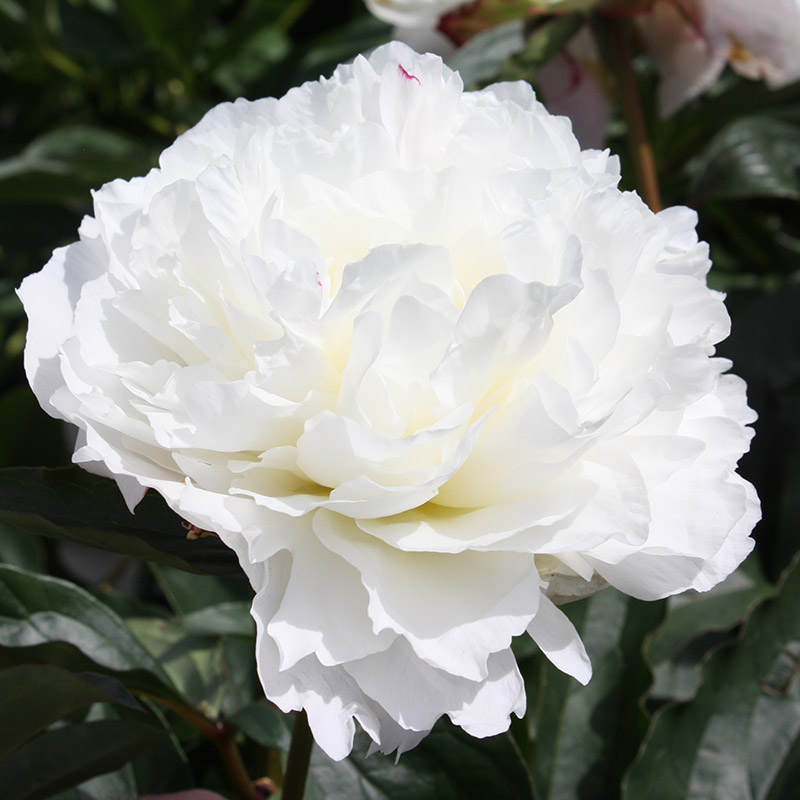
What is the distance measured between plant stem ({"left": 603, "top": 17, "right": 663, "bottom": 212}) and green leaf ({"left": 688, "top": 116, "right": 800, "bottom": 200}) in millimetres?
104

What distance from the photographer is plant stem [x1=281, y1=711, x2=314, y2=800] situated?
0.47 m

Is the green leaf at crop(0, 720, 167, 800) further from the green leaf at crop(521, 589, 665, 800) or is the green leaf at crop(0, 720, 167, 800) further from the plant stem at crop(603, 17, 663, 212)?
the plant stem at crop(603, 17, 663, 212)

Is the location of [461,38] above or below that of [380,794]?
above

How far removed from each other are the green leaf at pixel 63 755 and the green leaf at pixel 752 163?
2.55 ft

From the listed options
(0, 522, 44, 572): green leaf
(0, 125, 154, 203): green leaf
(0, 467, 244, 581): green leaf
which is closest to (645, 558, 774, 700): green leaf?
(0, 467, 244, 581): green leaf

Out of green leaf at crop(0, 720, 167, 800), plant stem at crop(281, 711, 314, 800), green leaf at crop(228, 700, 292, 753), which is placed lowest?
green leaf at crop(228, 700, 292, 753)

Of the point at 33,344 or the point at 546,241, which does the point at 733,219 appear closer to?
the point at 546,241

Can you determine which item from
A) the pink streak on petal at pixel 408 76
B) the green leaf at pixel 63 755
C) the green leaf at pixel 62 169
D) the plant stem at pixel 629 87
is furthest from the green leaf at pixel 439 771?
the green leaf at pixel 62 169

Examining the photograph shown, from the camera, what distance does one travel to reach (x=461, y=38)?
914 millimetres

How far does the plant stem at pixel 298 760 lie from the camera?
47 centimetres

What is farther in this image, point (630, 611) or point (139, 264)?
point (630, 611)

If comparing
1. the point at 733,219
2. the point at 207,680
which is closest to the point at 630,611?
the point at 207,680

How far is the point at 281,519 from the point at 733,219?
3.46 feet

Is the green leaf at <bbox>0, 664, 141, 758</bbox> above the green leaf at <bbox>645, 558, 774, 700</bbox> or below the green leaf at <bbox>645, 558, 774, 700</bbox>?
above
